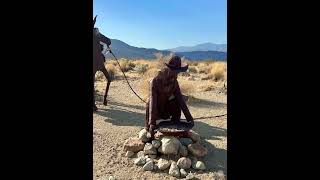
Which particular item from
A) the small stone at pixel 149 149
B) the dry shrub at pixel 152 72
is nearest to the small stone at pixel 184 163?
the small stone at pixel 149 149

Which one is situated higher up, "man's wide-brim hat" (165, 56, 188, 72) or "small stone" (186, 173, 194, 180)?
"man's wide-brim hat" (165, 56, 188, 72)

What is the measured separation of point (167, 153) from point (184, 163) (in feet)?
0.79

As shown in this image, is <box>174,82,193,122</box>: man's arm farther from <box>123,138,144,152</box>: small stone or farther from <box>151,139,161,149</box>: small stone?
<box>123,138,144,152</box>: small stone

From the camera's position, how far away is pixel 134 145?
16.7 feet

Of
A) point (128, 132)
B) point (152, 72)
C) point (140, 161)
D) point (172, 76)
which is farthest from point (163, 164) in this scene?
point (152, 72)

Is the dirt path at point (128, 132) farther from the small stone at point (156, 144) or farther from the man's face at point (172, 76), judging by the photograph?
the man's face at point (172, 76)

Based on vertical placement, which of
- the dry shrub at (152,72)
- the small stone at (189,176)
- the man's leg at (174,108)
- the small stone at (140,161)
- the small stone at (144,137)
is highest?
the dry shrub at (152,72)

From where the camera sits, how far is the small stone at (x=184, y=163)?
15.4 ft

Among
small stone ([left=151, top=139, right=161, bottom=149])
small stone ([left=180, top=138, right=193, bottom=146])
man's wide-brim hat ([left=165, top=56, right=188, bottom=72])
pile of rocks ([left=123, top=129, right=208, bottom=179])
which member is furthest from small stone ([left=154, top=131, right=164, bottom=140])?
man's wide-brim hat ([left=165, top=56, right=188, bottom=72])

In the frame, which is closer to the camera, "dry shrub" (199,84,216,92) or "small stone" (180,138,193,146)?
"small stone" (180,138,193,146)

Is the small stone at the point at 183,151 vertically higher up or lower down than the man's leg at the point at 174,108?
lower down

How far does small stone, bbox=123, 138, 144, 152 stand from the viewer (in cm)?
509
